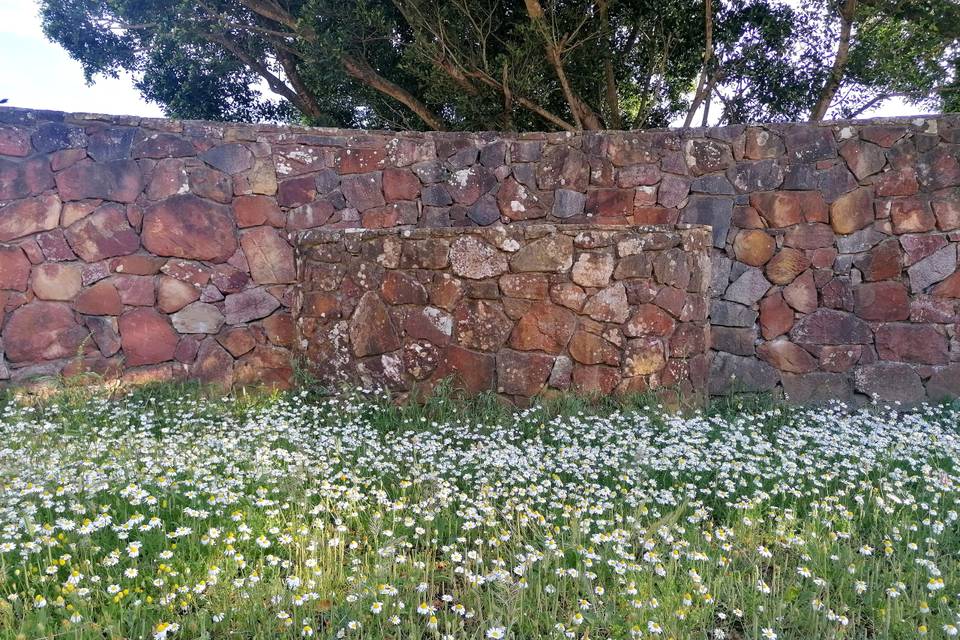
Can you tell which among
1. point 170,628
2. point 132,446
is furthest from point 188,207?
point 170,628

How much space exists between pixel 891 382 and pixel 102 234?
5399mm

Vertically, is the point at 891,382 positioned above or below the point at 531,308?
below

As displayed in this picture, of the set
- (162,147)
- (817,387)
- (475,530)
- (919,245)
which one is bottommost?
(475,530)

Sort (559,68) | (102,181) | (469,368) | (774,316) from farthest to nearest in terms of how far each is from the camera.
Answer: (559,68)
(774,316)
(102,181)
(469,368)

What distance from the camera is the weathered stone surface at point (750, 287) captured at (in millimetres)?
5012

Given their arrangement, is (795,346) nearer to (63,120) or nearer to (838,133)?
(838,133)

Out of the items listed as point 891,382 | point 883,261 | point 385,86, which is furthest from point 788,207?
point 385,86

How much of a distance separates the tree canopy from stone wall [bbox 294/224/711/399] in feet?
9.48

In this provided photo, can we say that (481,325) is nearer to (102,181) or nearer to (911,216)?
(102,181)

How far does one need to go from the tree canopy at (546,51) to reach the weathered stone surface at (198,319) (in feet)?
9.88

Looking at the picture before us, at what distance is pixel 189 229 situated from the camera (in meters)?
4.80

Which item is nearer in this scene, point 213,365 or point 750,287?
point 213,365

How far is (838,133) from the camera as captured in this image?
492cm

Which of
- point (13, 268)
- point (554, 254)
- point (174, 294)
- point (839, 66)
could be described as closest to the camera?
point (554, 254)
